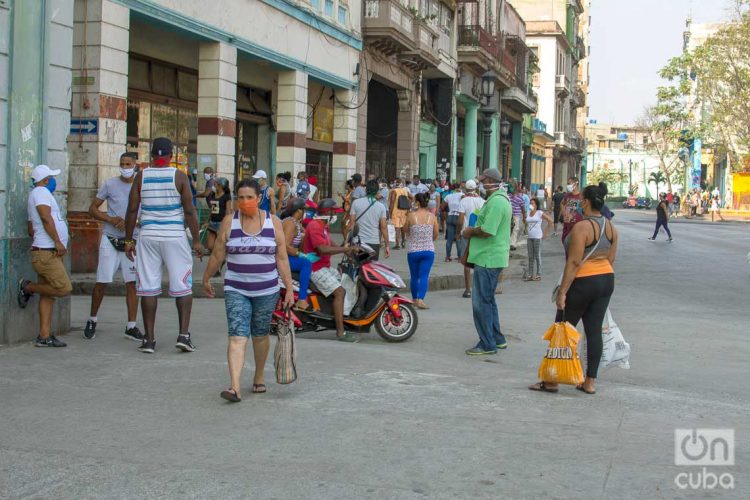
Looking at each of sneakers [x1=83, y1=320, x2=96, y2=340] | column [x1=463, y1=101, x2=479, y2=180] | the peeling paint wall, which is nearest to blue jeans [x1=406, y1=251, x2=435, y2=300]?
sneakers [x1=83, y1=320, x2=96, y2=340]

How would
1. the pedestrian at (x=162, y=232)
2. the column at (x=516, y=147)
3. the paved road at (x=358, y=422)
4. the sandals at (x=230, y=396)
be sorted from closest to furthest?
the paved road at (x=358, y=422)
the sandals at (x=230, y=396)
the pedestrian at (x=162, y=232)
the column at (x=516, y=147)

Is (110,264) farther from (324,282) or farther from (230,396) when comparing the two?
(230,396)

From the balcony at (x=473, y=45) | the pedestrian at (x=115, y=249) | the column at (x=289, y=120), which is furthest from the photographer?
the balcony at (x=473, y=45)

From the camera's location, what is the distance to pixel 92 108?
1457 centimetres

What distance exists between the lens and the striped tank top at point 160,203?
8.33 meters

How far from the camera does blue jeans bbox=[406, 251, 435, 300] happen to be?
12.6 m

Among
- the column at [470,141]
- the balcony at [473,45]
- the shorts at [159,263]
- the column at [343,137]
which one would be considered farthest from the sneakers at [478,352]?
the column at [470,141]

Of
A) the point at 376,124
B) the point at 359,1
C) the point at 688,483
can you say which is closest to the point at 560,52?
the point at 376,124

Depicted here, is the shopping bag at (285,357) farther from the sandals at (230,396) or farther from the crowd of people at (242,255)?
the sandals at (230,396)

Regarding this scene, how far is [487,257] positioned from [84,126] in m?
8.21

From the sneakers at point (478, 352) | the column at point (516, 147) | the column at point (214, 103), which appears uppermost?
the column at point (516, 147)

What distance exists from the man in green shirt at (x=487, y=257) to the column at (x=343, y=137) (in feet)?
56.4

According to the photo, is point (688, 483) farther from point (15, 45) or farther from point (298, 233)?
point (15, 45)

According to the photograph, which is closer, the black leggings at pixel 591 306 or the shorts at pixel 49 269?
the black leggings at pixel 591 306
